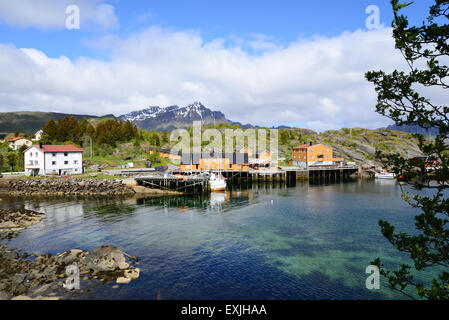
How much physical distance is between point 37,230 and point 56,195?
98.2 feet

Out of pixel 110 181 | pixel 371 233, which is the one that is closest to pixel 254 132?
pixel 110 181

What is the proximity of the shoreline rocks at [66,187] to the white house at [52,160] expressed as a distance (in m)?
8.62

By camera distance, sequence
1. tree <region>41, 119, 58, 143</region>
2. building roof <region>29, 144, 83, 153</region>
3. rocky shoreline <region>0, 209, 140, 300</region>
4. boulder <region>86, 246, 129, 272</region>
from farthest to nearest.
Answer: tree <region>41, 119, 58, 143</region>
building roof <region>29, 144, 83, 153</region>
boulder <region>86, 246, 129, 272</region>
rocky shoreline <region>0, 209, 140, 300</region>

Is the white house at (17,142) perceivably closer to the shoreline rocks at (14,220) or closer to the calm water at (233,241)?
the calm water at (233,241)

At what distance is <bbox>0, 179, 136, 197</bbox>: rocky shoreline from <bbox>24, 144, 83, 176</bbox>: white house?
862 cm

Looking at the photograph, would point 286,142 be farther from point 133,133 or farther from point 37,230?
point 37,230

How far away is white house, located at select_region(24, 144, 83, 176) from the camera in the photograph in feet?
250

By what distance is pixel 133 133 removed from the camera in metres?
140

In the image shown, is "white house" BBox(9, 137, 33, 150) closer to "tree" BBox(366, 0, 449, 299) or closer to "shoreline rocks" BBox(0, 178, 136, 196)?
"shoreline rocks" BBox(0, 178, 136, 196)

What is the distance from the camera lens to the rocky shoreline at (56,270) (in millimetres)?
19984

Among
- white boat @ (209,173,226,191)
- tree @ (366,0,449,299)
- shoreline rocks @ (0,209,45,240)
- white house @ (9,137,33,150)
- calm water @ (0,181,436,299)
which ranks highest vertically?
white house @ (9,137,33,150)

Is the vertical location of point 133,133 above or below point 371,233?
above

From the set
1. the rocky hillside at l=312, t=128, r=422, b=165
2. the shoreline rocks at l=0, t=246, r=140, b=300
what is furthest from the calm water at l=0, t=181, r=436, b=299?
the rocky hillside at l=312, t=128, r=422, b=165

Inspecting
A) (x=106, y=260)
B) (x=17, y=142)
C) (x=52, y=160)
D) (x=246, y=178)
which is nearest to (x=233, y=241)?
(x=106, y=260)
